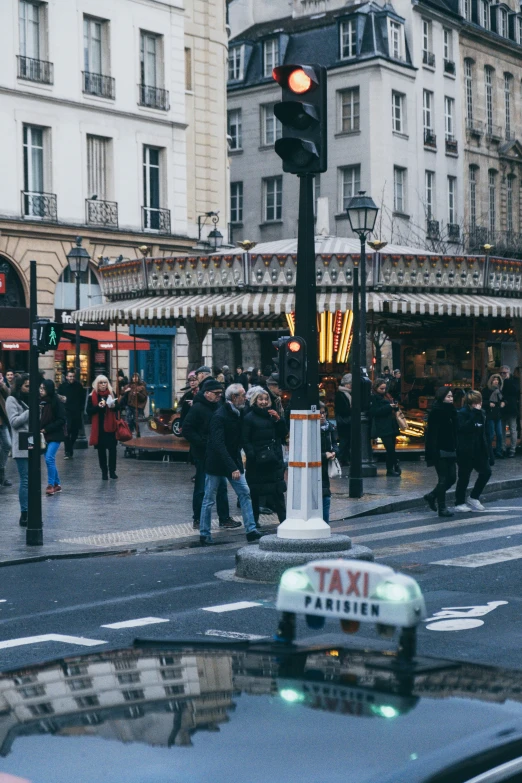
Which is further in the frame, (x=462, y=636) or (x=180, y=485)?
(x=180, y=485)

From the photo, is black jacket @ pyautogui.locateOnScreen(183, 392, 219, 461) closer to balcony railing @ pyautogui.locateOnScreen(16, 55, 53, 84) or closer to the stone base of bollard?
the stone base of bollard

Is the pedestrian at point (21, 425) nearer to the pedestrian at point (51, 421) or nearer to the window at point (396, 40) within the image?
the pedestrian at point (51, 421)

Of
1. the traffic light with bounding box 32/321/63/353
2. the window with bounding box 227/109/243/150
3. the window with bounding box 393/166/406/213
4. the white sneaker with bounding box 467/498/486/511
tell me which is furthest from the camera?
the window with bounding box 227/109/243/150

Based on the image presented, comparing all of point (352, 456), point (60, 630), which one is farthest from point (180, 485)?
point (60, 630)

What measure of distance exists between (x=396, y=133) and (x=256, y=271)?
1057 inches

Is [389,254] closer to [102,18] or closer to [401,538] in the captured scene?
[401,538]

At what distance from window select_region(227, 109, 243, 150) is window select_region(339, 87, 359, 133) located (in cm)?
503

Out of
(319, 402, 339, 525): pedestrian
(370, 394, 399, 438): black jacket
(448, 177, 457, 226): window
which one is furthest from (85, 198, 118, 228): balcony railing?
(319, 402, 339, 525): pedestrian

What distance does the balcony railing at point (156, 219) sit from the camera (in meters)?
36.8

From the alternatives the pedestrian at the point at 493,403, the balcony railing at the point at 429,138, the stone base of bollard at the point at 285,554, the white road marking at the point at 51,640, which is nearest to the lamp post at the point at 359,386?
the pedestrian at the point at 493,403

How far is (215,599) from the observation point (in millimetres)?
9344

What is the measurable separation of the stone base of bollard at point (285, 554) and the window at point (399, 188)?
38.9 metres

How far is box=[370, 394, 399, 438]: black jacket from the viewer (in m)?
19.6

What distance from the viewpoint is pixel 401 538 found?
12727mm
